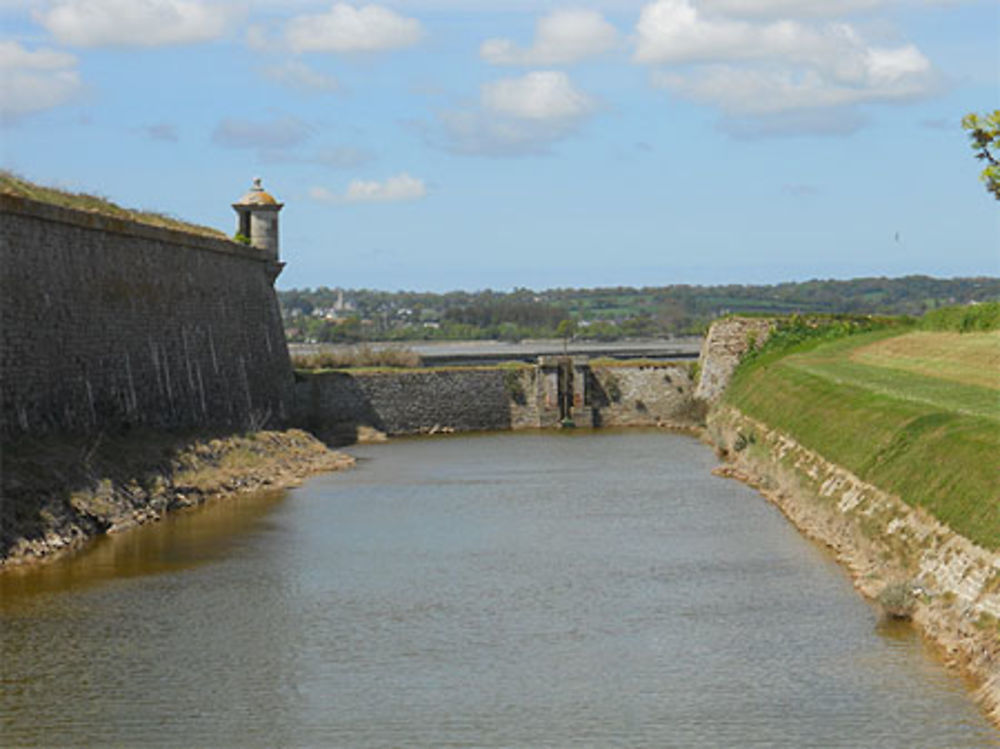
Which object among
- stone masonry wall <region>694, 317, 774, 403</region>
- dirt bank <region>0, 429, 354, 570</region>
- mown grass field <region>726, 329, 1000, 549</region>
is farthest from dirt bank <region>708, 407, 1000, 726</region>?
stone masonry wall <region>694, 317, 774, 403</region>

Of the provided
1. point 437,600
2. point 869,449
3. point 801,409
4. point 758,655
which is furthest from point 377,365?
point 758,655

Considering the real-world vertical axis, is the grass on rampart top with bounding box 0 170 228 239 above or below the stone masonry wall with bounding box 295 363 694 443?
above

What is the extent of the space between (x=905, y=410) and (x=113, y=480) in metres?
17.3

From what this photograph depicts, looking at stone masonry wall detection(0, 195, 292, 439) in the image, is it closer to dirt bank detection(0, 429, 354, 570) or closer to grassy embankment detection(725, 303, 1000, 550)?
dirt bank detection(0, 429, 354, 570)

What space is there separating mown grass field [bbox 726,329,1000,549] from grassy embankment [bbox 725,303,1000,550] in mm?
37

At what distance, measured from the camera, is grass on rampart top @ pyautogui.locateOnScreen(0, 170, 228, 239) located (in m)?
41.1

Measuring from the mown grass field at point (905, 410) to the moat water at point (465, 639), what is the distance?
215 cm

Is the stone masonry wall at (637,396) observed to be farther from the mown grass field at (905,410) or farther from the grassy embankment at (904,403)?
the mown grass field at (905,410)

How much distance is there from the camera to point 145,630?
938 inches

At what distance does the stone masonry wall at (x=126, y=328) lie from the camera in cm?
3591

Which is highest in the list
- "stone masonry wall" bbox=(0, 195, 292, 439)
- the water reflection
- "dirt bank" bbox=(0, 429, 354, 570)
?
"stone masonry wall" bbox=(0, 195, 292, 439)

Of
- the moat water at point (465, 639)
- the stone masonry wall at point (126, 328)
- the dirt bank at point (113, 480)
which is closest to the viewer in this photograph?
the moat water at point (465, 639)

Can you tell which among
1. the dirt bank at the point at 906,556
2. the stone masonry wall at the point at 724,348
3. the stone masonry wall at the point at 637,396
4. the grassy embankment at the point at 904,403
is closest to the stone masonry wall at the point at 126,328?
the stone masonry wall at the point at 637,396

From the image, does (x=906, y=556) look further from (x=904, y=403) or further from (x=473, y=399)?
(x=473, y=399)
